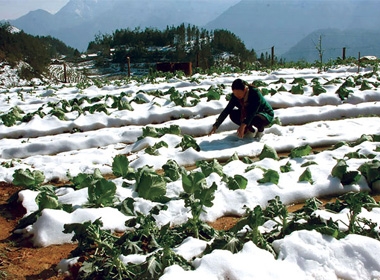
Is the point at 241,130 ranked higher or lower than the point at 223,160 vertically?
higher

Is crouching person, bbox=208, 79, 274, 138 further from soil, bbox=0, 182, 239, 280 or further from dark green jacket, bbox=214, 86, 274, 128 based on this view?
soil, bbox=0, 182, 239, 280

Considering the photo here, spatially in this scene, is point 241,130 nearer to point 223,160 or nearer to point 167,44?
point 223,160

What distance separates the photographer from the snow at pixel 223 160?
7.62 ft

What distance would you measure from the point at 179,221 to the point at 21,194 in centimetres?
167

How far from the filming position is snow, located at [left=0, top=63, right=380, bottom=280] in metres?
2.32

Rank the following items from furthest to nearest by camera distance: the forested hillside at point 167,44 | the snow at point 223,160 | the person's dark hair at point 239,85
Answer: the forested hillside at point 167,44
the person's dark hair at point 239,85
the snow at point 223,160

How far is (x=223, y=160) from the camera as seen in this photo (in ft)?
16.6

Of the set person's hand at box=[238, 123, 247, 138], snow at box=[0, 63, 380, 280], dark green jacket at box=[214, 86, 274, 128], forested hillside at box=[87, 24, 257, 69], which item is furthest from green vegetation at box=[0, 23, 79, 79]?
person's hand at box=[238, 123, 247, 138]

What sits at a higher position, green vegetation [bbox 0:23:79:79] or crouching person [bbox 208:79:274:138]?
green vegetation [bbox 0:23:79:79]

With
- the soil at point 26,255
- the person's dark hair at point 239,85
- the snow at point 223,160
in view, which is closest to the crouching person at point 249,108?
the person's dark hair at point 239,85

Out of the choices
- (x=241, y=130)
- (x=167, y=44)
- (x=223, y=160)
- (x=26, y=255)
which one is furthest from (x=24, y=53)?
(x=167, y=44)

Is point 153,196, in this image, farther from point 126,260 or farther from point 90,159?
point 90,159

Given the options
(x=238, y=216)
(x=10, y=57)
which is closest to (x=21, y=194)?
(x=238, y=216)

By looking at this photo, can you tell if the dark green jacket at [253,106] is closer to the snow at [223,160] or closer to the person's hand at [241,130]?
the person's hand at [241,130]
